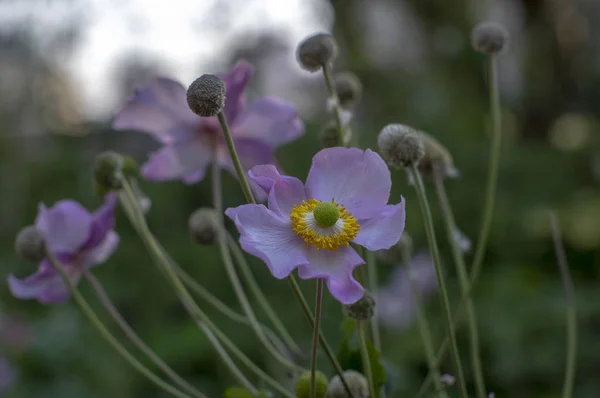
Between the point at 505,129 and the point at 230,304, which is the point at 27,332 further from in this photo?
the point at 505,129

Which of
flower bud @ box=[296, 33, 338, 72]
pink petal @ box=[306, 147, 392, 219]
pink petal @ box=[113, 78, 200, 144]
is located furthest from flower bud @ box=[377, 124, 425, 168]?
pink petal @ box=[113, 78, 200, 144]

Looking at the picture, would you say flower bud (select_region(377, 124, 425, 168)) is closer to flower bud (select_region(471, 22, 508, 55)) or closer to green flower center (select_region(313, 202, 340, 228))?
green flower center (select_region(313, 202, 340, 228))

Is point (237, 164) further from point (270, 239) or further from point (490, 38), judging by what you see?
point (490, 38)

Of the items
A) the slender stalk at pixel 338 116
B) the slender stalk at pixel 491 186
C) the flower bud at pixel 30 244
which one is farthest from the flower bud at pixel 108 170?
the slender stalk at pixel 491 186

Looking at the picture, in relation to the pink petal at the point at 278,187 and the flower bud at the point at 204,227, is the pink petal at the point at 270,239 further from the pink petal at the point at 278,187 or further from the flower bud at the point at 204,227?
the flower bud at the point at 204,227

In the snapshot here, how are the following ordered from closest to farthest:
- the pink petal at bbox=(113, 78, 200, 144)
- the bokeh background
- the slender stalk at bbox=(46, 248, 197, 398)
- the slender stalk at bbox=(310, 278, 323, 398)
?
the slender stalk at bbox=(310, 278, 323, 398)
the slender stalk at bbox=(46, 248, 197, 398)
the pink petal at bbox=(113, 78, 200, 144)
the bokeh background

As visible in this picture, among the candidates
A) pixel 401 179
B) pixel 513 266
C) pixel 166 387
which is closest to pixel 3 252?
pixel 401 179
